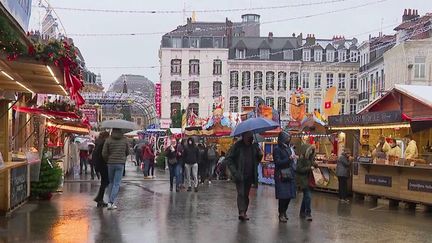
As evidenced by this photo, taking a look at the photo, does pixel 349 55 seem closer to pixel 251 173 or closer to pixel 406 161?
pixel 406 161

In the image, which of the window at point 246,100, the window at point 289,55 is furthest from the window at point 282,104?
the window at point 289,55

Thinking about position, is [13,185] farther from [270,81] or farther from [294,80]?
[294,80]

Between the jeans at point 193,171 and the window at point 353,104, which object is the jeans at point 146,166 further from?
the window at point 353,104

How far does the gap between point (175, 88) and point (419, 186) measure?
5754 centimetres

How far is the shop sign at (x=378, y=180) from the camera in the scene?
16734 mm

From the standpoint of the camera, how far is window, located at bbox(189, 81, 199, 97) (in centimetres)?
7144

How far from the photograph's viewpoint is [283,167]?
39.1ft

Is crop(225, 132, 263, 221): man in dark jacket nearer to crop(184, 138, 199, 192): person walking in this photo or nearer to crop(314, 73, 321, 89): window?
crop(184, 138, 199, 192): person walking

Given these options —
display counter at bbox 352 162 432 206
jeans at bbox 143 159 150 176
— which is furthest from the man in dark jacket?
jeans at bbox 143 159 150 176

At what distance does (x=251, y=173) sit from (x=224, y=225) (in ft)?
4.08

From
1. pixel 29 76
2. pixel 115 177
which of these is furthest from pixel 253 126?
pixel 29 76

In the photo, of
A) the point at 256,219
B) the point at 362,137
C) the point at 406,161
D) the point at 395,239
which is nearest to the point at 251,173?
the point at 256,219

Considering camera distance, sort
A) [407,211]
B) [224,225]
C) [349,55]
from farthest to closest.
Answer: [349,55], [407,211], [224,225]

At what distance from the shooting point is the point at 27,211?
12.7m
